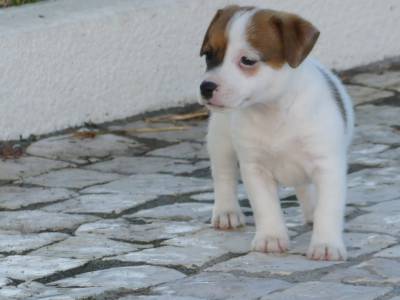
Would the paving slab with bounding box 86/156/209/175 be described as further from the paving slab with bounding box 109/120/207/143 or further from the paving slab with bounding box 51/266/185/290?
the paving slab with bounding box 51/266/185/290

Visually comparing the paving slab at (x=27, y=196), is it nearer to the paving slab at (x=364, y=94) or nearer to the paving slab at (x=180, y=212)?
the paving slab at (x=180, y=212)

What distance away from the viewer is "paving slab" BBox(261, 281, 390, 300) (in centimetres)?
499

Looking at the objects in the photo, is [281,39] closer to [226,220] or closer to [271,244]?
[271,244]

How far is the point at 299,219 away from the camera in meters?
6.44

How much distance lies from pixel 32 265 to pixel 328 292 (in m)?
1.38

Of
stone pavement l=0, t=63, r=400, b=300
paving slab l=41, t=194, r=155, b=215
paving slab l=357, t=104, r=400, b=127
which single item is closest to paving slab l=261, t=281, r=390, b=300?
stone pavement l=0, t=63, r=400, b=300

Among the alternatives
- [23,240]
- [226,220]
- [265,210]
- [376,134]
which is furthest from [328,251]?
[376,134]

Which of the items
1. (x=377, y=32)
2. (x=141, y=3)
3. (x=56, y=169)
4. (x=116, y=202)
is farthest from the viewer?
(x=377, y=32)

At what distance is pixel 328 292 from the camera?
5.06 metres

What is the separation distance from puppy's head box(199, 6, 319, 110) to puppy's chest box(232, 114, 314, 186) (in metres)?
0.19

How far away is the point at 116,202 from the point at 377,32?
13.2 ft

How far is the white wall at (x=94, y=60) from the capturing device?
8.30 meters

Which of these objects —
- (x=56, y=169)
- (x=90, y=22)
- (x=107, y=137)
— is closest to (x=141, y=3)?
(x=90, y=22)

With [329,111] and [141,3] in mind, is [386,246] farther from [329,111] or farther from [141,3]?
[141,3]
